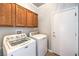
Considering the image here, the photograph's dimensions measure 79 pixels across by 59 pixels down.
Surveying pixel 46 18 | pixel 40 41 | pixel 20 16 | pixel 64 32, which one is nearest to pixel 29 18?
pixel 20 16

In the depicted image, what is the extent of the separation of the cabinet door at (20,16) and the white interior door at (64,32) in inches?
20.1

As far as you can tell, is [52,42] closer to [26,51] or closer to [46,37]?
[46,37]

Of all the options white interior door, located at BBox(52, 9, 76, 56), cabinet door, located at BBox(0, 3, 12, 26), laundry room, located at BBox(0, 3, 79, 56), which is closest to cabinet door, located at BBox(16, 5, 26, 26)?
laundry room, located at BBox(0, 3, 79, 56)

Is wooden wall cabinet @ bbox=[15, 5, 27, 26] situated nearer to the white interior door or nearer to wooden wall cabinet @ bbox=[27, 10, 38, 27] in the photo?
wooden wall cabinet @ bbox=[27, 10, 38, 27]

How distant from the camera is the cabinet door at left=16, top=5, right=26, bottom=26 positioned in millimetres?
1433

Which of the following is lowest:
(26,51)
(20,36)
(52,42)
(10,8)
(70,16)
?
(26,51)

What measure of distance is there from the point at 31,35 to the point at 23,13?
382 mm

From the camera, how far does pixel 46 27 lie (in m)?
1.53

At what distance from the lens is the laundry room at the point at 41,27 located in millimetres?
1396

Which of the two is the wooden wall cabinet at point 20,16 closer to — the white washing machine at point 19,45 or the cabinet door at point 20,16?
the cabinet door at point 20,16

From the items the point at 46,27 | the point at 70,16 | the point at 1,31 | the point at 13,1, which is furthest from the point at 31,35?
the point at 70,16

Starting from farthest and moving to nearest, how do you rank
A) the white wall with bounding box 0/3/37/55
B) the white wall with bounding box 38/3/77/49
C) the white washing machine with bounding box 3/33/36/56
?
the white wall with bounding box 38/3/77/49 → the white wall with bounding box 0/3/37/55 → the white washing machine with bounding box 3/33/36/56

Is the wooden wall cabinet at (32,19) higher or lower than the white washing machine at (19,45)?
higher

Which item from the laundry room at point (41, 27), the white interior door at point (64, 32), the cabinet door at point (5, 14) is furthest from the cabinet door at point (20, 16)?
the white interior door at point (64, 32)
